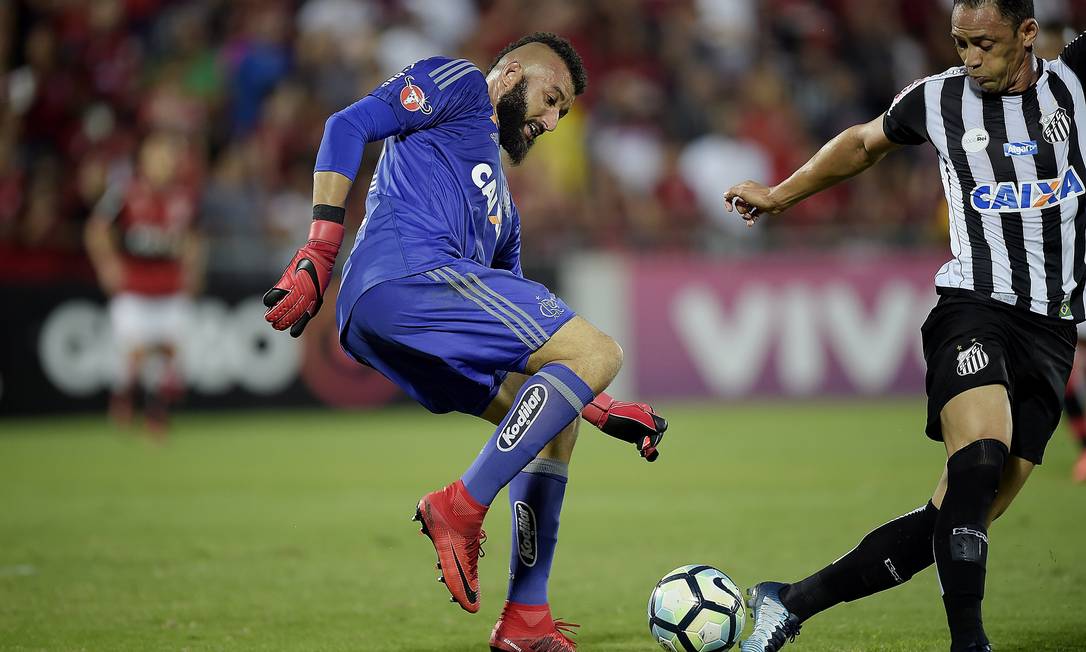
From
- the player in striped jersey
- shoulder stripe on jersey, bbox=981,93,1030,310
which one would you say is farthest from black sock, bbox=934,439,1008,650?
shoulder stripe on jersey, bbox=981,93,1030,310

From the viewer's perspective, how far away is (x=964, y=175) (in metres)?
4.26

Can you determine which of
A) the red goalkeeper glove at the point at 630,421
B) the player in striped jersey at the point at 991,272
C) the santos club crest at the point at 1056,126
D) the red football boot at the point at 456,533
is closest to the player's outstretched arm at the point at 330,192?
the red football boot at the point at 456,533

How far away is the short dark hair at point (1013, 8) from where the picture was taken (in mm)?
4062

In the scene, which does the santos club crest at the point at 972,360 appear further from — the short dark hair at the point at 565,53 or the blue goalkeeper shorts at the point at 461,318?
the short dark hair at the point at 565,53

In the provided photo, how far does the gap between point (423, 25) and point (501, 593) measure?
11579mm

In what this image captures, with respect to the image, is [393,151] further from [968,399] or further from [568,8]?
[568,8]

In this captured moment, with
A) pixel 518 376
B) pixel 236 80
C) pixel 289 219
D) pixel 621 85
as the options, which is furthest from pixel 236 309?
pixel 518 376

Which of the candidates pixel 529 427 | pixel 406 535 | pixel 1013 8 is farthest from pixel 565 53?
pixel 406 535

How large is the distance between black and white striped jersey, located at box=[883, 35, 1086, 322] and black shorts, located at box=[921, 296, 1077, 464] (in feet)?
0.19

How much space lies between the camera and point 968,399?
399 cm

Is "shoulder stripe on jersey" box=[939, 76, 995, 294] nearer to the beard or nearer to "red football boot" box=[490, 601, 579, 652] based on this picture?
the beard

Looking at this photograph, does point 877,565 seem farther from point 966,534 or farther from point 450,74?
point 450,74

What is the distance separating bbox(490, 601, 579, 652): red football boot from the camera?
4434 millimetres

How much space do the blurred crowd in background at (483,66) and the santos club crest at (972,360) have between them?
10110mm
